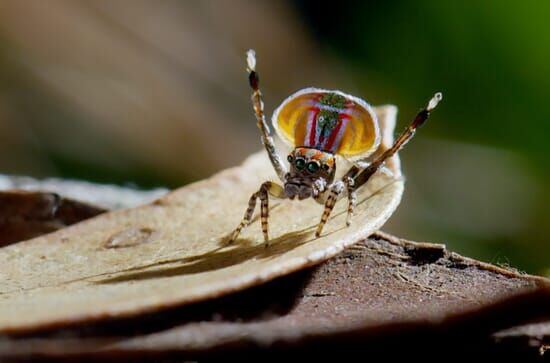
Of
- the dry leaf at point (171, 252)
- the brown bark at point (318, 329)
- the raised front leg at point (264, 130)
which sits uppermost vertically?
the raised front leg at point (264, 130)

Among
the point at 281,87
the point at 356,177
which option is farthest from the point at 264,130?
the point at 281,87

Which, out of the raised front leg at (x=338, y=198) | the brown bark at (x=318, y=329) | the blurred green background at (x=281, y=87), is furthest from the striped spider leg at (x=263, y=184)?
the blurred green background at (x=281, y=87)

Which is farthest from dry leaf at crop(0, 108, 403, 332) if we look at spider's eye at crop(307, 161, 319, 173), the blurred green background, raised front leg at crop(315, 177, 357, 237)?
the blurred green background

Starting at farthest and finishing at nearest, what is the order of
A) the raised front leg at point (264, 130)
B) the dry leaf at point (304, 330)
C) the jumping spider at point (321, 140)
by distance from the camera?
the raised front leg at point (264, 130) < the jumping spider at point (321, 140) < the dry leaf at point (304, 330)

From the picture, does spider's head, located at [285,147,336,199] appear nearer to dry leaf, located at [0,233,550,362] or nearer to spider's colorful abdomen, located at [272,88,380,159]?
spider's colorful abdomen, located at [272,88,380,159]

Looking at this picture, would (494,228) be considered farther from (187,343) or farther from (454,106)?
(187,343)

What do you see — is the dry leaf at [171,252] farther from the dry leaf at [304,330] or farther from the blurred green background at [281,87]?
the blurred green background at [281,87]

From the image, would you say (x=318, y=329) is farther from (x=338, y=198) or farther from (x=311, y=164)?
(x=311, y=164)
